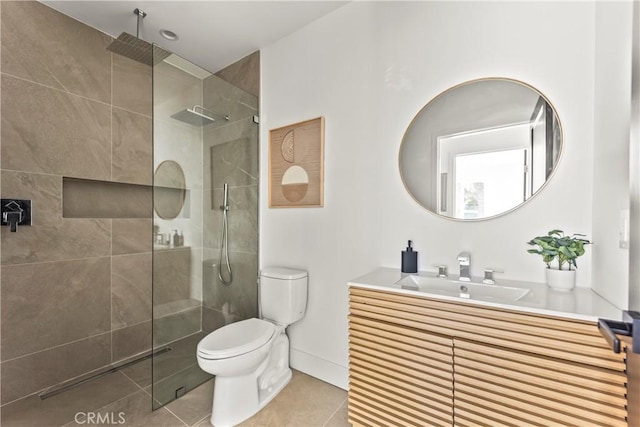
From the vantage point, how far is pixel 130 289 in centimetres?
228

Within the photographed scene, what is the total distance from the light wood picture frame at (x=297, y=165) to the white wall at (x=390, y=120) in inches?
2.5

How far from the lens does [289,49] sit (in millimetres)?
2217

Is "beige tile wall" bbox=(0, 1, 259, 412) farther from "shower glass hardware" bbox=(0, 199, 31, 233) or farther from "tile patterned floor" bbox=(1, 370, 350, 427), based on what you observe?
"tile patterned floor" bbox=(1, 370, 350, 427)

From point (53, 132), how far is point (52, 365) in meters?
1.59

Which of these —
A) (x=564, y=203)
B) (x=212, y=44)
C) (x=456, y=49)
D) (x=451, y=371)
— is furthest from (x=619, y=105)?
(x=212, y=44)

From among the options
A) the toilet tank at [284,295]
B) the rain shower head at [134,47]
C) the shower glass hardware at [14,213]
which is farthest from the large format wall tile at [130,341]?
the rain shower head at [134,47]

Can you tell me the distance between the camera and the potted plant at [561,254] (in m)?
1.18

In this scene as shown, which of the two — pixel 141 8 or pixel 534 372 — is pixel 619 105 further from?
pixel 141 8

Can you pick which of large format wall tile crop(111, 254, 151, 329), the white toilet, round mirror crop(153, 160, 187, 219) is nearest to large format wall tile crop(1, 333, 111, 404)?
large format wall tile crop(111, 254, 151, 329)

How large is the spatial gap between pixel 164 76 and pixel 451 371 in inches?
88.1

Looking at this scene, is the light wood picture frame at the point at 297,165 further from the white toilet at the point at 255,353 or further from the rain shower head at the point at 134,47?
the rain shower head at the point at 134,47

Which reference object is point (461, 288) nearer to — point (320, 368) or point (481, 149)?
point (481, 149)

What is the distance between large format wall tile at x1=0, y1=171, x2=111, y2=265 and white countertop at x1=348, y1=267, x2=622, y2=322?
2002 millimetres

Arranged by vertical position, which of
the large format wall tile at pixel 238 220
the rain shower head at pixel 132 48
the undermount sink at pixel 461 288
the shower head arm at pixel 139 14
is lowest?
the undermount sink at pixel 461 288
